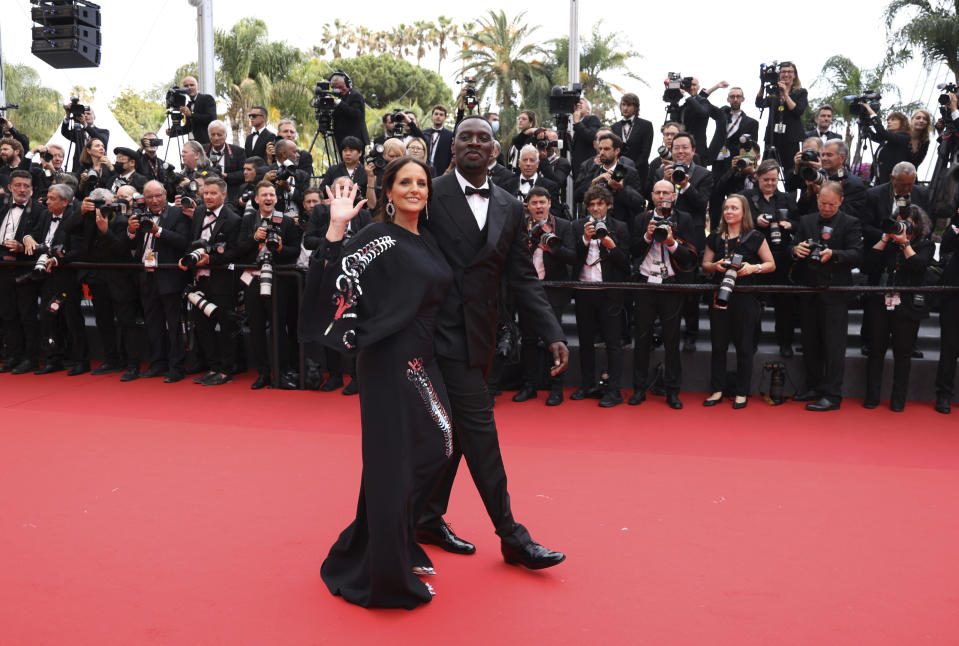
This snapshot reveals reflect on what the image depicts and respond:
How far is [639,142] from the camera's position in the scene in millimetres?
8336

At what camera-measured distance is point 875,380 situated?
252 inches

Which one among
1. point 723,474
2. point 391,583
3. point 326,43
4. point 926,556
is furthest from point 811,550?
point 326,43

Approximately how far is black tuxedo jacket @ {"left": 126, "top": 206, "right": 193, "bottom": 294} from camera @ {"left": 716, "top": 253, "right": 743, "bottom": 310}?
4.69 meters

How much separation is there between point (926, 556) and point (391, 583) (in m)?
2.33

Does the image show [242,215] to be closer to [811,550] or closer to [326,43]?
[811,550]

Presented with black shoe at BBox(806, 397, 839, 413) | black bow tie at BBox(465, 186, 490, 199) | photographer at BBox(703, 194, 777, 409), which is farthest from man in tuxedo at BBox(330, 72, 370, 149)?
black bow tie at BBox(465, 186, 490, 199)

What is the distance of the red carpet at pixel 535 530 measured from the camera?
2.85 meters

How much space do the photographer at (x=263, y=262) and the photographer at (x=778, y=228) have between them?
3900 millimetres

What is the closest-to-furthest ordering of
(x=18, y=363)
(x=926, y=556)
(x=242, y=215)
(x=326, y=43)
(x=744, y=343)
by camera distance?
1. (x=926, y=556)
2. (x=744, y=343)
3. (x=242, y=215)
4. (x=18, y=363)
5. (x=326, y=43)

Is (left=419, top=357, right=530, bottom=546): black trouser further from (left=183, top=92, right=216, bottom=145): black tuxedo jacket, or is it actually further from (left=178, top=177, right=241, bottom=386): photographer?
(left=183, top=92, right=216, bottom=145): black tuxedo jacket

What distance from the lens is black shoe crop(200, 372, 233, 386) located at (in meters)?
7.14

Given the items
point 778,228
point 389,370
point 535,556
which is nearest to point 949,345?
point 778,228

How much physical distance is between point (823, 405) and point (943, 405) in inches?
36.0

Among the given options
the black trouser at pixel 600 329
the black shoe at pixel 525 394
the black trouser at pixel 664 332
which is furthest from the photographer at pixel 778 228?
the black shoe at pixel 525 394
